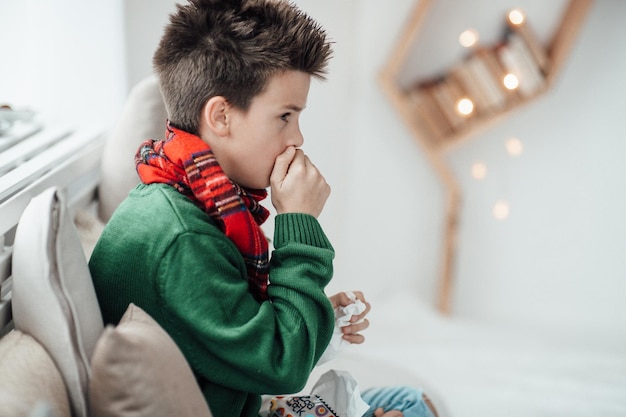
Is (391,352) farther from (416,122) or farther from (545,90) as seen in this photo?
(545,90)

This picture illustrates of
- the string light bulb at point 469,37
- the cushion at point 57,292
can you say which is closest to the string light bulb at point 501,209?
the string light bulb at point 469,37

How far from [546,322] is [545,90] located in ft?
3.14

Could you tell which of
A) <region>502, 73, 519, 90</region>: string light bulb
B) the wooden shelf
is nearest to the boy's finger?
the wooden shelf

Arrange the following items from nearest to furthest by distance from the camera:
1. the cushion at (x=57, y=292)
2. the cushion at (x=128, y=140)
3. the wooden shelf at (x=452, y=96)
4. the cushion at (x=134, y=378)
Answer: the cushion at (x=134, y=378), the cushion at (x=57, y=292), the cushion at (x=128, y=140), the wooden shelf at (x=452, y=96)

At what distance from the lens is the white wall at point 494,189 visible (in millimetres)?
2469

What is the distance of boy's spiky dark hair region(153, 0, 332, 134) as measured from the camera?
100 centimetres

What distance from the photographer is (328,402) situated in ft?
3.78

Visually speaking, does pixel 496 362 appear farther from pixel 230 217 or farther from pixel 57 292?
pixel 57 292

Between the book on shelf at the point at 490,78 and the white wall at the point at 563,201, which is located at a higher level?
the book on shelf at the point at 490,78

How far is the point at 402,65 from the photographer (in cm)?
260

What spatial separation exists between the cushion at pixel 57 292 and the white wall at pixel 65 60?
975mm

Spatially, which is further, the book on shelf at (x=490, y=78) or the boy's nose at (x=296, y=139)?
the book on shelf at (x=490, y=78)

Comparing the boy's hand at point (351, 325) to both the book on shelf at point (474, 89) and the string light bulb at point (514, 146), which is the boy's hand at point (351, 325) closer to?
the book on shelf at point (474, 89)

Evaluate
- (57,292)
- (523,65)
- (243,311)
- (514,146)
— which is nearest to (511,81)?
(523,65)
